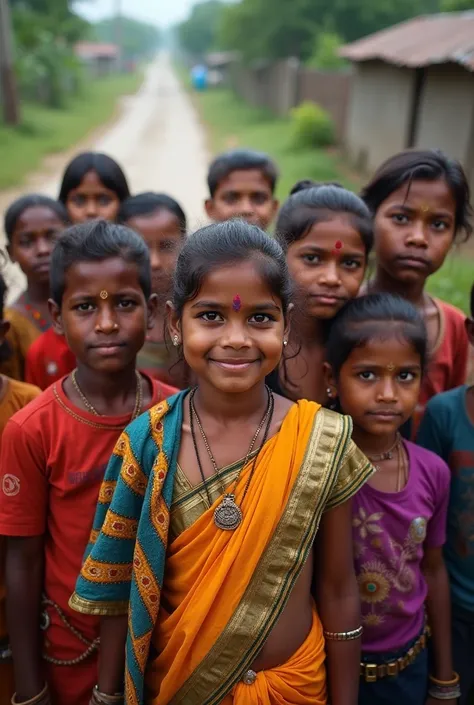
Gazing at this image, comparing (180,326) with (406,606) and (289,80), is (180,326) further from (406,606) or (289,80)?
(289,80)

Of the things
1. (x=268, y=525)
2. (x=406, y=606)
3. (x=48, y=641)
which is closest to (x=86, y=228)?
(x=268, y=525)

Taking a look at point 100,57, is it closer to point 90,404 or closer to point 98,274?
point 98,274

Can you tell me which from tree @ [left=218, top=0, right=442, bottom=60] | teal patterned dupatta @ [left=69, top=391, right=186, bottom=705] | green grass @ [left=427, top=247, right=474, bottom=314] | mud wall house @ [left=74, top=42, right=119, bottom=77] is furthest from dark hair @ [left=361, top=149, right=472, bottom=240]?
mud wall house @ [left=74, top=42, right=119, bottom=77]

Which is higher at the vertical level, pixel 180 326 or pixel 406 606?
pixel 180 326

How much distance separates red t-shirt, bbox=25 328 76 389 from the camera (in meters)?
2.38

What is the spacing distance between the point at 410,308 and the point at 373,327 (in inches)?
6.7

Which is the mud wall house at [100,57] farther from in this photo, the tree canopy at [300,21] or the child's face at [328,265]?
the child's face at [328,265]

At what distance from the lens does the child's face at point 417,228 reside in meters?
2.34

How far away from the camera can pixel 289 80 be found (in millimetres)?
22547

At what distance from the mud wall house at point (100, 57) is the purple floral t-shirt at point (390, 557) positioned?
55.2m

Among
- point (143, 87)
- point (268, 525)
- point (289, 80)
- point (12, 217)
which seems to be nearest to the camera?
point (268, 525)

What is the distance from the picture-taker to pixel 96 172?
3.29 meters

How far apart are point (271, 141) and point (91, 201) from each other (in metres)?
15.2

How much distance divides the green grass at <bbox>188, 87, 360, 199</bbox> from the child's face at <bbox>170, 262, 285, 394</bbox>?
9.77 m
